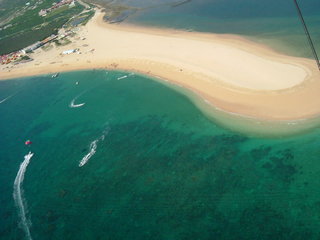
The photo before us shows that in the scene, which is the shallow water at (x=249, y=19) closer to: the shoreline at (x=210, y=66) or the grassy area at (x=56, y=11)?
the shoreline at (x=210, y=66)

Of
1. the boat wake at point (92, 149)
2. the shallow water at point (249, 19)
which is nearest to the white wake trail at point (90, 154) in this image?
the boat wake at point (92, 149)

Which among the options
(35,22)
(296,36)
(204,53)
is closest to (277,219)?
(204,53)

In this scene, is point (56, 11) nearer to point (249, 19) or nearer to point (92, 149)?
point (249, 19)

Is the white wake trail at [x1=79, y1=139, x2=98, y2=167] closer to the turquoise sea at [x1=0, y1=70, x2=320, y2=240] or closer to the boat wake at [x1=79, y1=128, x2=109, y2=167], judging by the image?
the boat wake at [x1=79, y1=128, x2=109, y2=167]

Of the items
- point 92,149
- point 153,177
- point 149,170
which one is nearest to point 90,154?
point 92,149

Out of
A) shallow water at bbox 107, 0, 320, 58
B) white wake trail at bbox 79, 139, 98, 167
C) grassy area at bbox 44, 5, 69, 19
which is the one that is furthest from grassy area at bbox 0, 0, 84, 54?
white wake trail at bbox 79, 139, 98, 167

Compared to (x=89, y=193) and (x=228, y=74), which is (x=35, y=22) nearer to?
(x=228, y=74)
